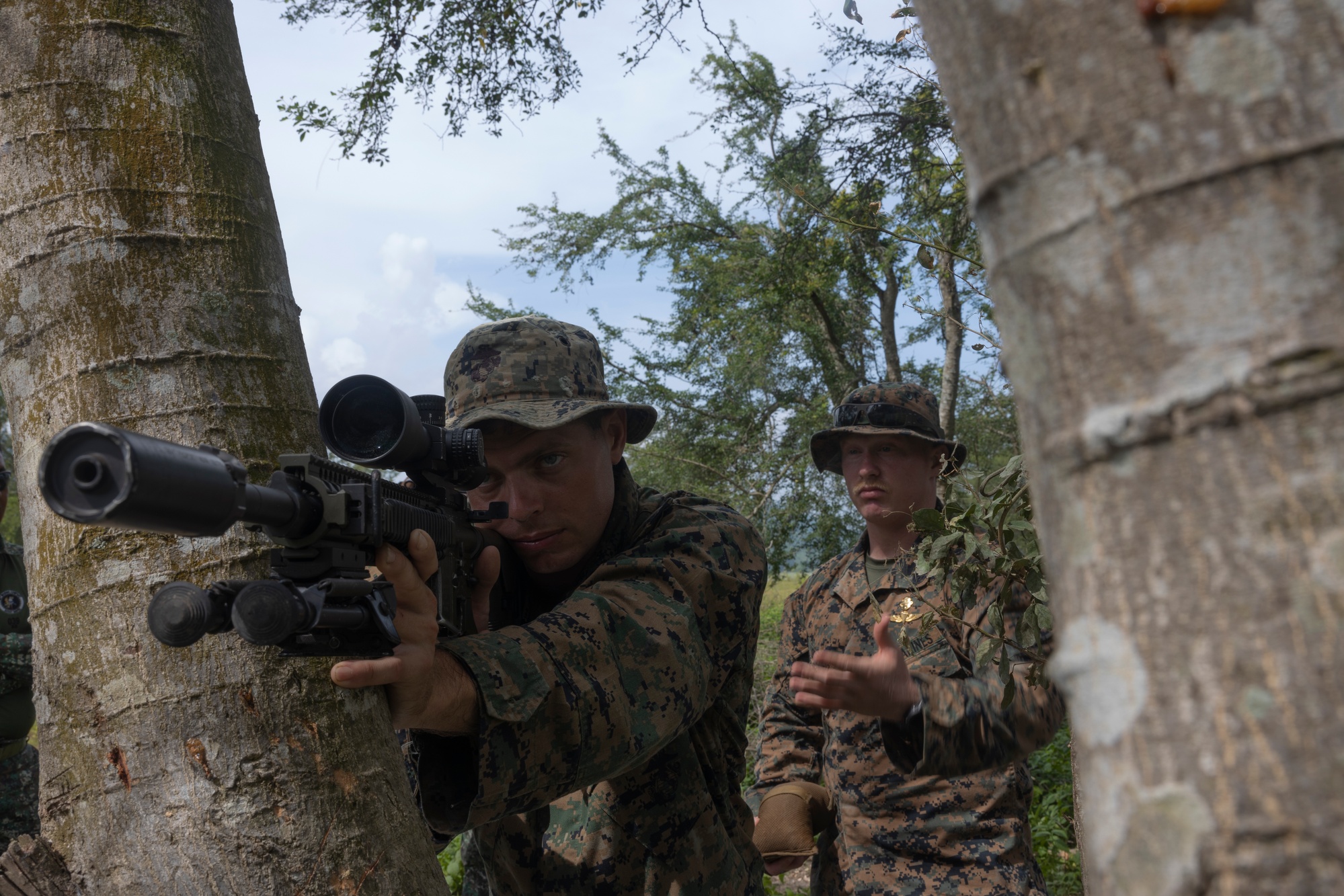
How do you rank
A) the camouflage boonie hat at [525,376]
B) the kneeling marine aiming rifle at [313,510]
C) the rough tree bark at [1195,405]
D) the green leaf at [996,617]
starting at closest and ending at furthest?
the rough tree bark at [1195,405] < the kneeling marine aiming rifle at [313,510] < the camouflage boonie hat at [525,376] < the green leaf at [996,617]

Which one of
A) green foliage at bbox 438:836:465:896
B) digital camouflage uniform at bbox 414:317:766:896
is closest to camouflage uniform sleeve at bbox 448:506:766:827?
digital camouflage uniform at bbox 414:317:766:896

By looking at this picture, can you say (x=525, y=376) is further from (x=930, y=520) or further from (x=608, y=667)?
(x=930, y=520)

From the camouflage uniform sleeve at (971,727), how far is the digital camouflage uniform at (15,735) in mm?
4084

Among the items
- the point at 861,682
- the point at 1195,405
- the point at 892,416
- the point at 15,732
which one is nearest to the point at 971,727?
the point at 861,682

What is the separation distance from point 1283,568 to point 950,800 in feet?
11.5

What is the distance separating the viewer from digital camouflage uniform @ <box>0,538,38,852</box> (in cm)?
470

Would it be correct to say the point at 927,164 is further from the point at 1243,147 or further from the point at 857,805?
the point at 1243,147

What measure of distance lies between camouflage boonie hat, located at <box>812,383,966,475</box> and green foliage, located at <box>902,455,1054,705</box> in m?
1.40

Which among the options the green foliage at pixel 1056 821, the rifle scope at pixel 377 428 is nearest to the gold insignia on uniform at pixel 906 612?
the green foliage at pixel 1056 821

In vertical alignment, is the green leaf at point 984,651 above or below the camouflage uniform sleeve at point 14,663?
below

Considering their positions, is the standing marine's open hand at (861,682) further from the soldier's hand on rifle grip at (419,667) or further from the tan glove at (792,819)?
the tan glove at (792,819)

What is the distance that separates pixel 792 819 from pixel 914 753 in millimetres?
1476

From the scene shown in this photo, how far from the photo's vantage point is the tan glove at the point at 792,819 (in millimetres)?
4055

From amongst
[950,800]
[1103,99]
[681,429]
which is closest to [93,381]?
[1103,99]
